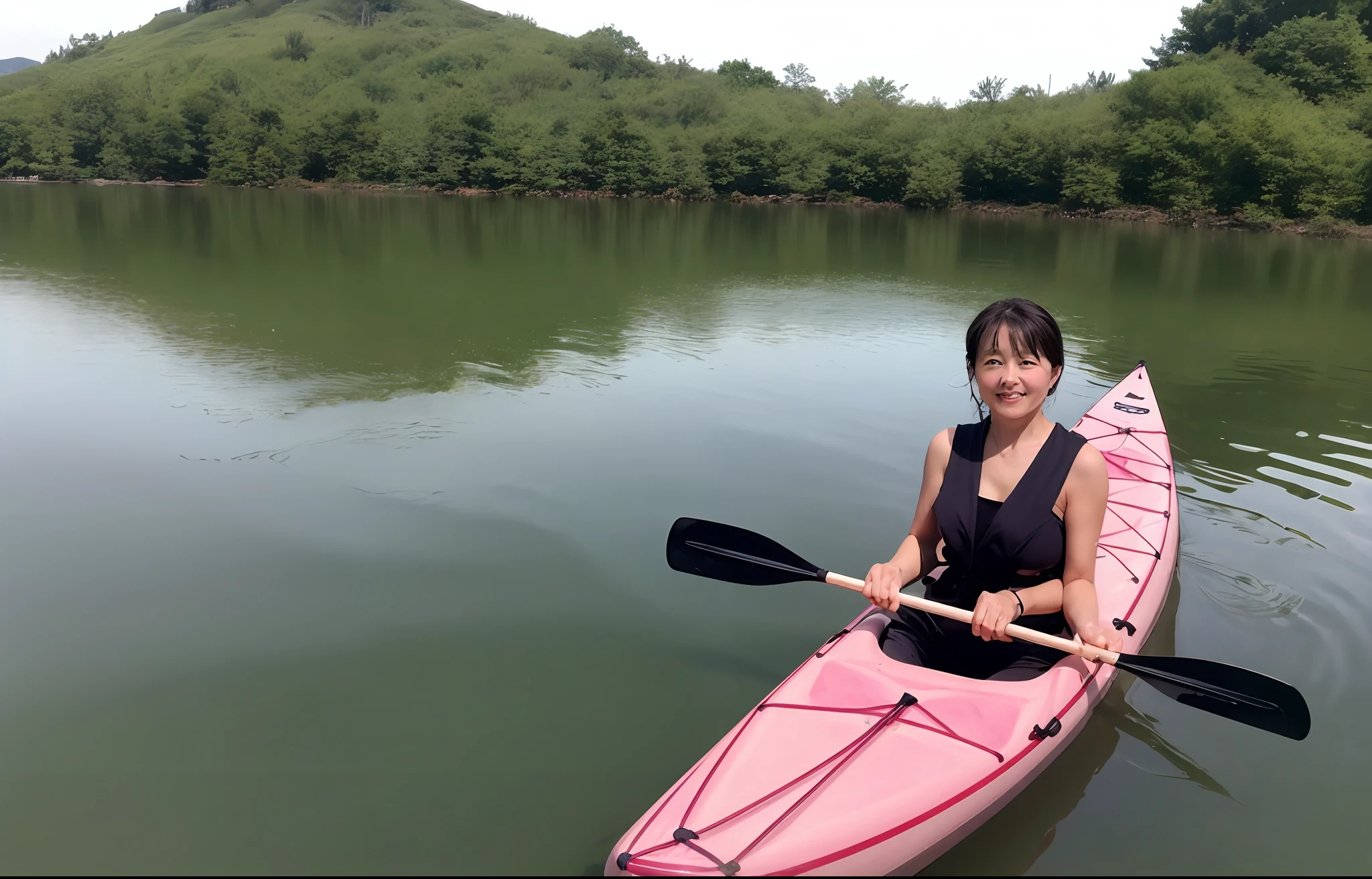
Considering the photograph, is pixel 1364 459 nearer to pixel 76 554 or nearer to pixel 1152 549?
pixel 1152 549

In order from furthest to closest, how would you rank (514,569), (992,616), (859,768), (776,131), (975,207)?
(776,131), (975,207), (514,569), (992,616), (859,768)

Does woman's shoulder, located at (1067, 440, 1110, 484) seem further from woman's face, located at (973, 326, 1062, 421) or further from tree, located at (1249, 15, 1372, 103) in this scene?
tree, located at (1249, 15, 1372, 103)

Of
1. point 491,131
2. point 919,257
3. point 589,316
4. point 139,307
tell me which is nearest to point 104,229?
point 139,307

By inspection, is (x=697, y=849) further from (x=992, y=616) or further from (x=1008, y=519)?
(x=1008, y=519)

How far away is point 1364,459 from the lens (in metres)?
6.55

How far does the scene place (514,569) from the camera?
460 cm

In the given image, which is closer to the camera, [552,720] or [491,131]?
[552,720]

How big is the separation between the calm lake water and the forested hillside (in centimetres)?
2743

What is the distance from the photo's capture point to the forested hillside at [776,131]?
34875 mm

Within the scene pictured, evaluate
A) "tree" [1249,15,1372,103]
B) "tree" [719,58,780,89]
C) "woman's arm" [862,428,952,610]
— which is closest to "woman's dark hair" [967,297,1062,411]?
"woman's arm" [862,428,952,610]

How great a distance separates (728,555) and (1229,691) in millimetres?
1719

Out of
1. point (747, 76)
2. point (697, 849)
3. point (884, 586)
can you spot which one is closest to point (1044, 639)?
point (884, 586)

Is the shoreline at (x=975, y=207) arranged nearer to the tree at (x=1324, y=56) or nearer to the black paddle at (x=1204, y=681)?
the tree at (x=1324, y=56)

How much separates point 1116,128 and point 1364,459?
36957 mm
